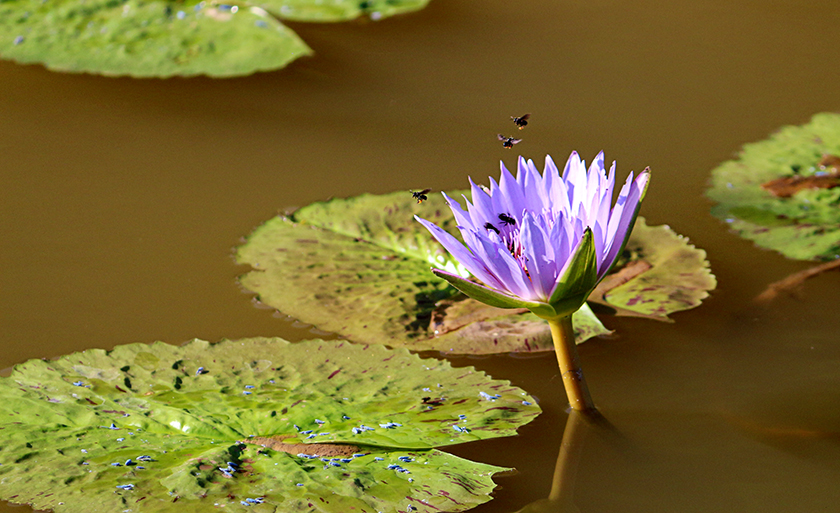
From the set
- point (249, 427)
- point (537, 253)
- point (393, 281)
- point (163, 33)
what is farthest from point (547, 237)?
point (163, 33)

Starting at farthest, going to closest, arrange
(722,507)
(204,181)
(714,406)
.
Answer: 1. (204,181)
2. (714,406)
3. (722,507)

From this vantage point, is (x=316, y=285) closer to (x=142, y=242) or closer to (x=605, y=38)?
(x=142, y=242)

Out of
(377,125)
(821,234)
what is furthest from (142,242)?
(821,234)

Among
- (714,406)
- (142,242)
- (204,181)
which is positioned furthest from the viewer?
(204,181)

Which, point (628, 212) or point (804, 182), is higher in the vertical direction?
point (804, 182)

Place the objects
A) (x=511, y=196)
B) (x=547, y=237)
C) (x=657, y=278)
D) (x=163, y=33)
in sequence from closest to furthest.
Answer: (x=547, y=237), (x=511, y=196), (x=657, y=278), (x=163, y=33)

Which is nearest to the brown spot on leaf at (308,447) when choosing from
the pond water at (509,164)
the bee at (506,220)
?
the pond water at (509,164)

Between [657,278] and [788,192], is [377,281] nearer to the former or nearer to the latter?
[657,278]
